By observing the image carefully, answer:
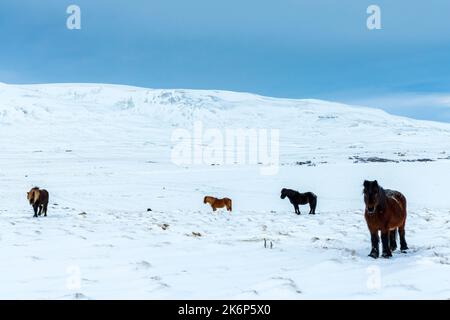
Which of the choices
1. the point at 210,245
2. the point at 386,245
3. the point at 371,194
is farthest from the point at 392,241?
the point at 210,245

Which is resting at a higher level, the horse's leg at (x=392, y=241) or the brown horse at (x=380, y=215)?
the brown horse at (x=380, y=215)

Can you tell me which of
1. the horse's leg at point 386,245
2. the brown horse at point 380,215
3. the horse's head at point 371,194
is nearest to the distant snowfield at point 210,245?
the horse's leg at point 386,245

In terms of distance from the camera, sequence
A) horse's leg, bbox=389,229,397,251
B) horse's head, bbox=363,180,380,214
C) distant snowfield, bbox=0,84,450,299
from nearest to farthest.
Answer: distant snowfield, bbox=0,84,450,299 < horse's head, bbox=363,180,380,214 < horse's leg, bbox=389,229,397,251

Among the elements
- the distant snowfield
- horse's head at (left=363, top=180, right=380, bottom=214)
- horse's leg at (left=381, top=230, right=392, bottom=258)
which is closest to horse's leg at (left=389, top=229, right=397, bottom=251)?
the distant snowfield

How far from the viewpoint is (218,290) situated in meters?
5.23

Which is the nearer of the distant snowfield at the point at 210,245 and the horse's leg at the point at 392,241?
the distant snowfield at the point at 210,245

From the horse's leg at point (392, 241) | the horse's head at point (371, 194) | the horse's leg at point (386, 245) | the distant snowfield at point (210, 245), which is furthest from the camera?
the horse's leg at point (392, 241)

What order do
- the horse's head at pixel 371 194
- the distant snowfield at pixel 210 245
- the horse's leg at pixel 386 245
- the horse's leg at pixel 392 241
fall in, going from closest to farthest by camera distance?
the distant snowfield at pixel 210 245 → the horse's head at pixel 371 194 → the horse's leg at pixel 386 245 → the horse's leg at pixel 392 241

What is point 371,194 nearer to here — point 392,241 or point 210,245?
point 392,241

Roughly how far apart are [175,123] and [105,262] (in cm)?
13901

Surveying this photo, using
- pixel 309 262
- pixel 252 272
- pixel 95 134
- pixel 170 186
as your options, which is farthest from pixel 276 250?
pixel 95 134

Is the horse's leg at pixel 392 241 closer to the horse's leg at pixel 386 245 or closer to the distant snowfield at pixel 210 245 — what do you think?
the distant snowfield at pixel 210 245

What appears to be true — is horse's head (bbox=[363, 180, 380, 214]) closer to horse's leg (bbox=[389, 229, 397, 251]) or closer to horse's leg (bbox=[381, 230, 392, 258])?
horse's leg (bbox=[381, 230, 392, 258])

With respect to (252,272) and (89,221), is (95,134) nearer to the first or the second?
(89,221)
